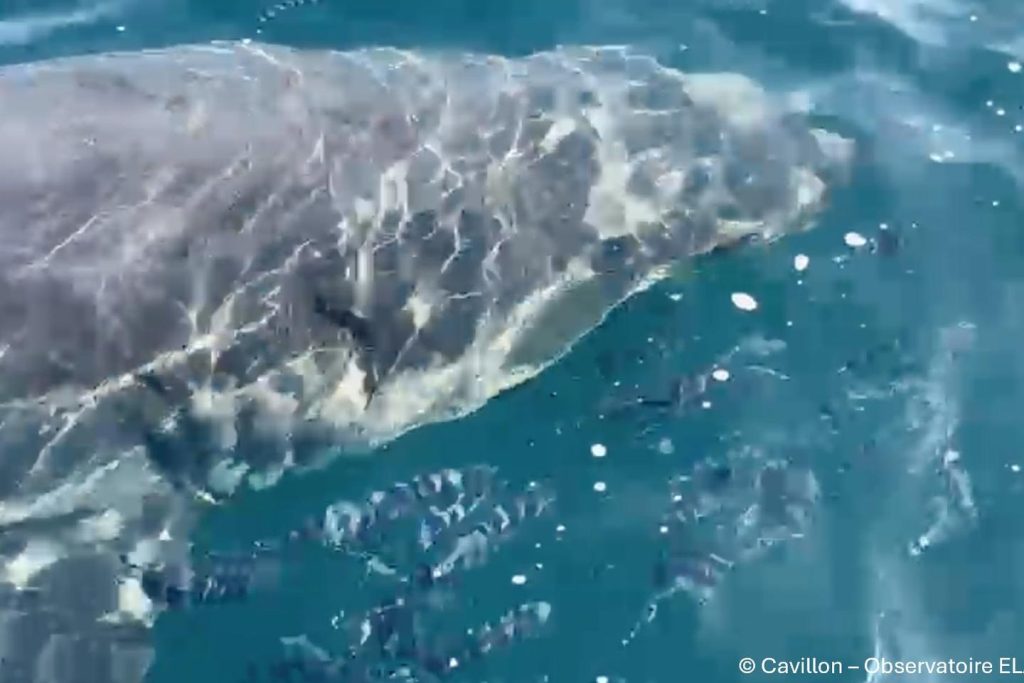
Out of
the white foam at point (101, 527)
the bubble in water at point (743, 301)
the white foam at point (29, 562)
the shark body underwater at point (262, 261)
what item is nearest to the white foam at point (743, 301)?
the bubble in water at point (743, 301)

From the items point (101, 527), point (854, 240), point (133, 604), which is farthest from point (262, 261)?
point (854, 240)

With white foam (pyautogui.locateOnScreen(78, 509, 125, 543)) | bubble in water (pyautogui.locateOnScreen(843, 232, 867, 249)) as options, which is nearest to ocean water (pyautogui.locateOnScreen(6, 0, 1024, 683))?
bubble in water (pyautogui.locateOnScreen(843, 232, 867, 249))

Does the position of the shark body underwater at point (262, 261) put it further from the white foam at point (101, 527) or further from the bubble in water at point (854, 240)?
the bubble in water at point (854, 240)

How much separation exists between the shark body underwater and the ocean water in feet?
0.80

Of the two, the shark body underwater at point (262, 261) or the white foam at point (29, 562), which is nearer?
the shark body underwater at point (262, 261)

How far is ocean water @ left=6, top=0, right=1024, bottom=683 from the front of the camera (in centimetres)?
720

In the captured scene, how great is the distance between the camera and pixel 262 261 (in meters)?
7.29

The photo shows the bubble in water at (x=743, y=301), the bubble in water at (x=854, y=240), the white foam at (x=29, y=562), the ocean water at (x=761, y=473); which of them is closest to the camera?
the white foam at (x=29, y=562)

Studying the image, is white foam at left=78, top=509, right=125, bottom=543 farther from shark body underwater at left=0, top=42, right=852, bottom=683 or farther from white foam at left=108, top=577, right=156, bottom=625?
white foam at left=108, top=577, right=156, bottom=625

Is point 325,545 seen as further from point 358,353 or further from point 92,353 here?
point 92,353

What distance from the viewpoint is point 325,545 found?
743 cm

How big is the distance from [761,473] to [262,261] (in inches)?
111

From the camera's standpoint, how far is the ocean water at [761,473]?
7195mm

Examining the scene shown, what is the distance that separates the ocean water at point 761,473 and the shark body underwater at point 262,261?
9.6 inches
